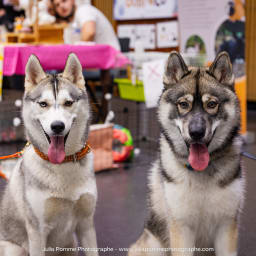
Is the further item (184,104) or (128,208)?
(128,208)

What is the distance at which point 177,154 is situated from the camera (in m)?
1.61

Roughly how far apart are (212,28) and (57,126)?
5.11 meters

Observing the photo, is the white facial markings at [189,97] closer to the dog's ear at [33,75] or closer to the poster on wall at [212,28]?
the dog's ear at [33,75]

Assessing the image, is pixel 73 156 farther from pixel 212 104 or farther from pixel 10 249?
pixel 212 104

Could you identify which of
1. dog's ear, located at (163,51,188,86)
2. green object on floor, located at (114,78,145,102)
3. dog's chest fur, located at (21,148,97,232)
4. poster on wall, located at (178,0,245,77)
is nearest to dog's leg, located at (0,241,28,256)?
dog's chest fur, located at (21,148,97,232)

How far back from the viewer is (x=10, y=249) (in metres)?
1.69

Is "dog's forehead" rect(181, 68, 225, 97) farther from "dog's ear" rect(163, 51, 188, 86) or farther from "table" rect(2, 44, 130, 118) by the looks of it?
"table" rect(2, 44, 130, 118)

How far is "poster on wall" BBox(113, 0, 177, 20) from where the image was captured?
780cm

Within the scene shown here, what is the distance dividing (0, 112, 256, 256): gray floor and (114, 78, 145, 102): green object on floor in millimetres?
726

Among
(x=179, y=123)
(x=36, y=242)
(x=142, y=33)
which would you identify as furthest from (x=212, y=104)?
(x=142, y=33)

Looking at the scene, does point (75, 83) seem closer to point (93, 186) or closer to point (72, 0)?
point (93, 186)

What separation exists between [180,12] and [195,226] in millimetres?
5647

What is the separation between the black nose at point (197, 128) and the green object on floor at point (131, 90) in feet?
10.0

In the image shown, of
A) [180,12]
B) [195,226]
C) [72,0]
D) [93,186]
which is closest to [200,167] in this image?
[195,226]
